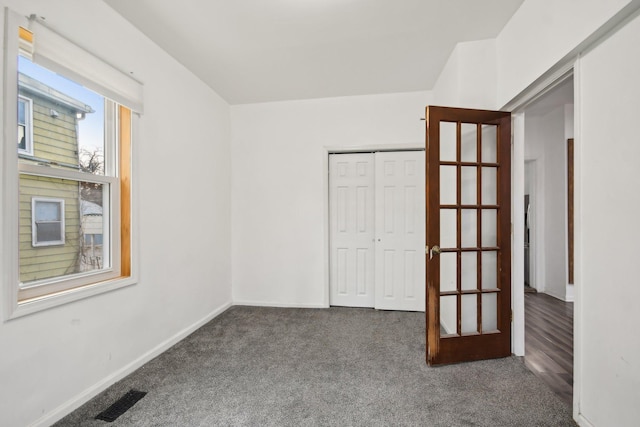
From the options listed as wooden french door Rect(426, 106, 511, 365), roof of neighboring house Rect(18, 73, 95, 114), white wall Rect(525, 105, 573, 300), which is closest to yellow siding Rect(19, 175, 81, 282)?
roof of neighboring house Rect(18, 73, 95, 114)

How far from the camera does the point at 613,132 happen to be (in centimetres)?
133

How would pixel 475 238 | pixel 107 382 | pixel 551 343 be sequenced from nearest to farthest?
pixel 107 382 < pixel 475 238 < pixel 551 343

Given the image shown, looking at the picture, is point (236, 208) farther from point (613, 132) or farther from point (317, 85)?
point (613, 132)

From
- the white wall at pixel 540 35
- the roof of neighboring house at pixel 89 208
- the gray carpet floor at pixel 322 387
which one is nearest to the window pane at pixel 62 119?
the roof of neighboring house at pixel 89 208

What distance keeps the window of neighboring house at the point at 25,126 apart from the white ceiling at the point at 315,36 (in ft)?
3.10

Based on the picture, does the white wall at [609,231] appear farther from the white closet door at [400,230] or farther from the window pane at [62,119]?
the window pane at [62,119]

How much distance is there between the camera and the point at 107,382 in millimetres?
1894

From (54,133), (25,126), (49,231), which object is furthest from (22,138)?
(49,231)

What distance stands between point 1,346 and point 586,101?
334 centimetres

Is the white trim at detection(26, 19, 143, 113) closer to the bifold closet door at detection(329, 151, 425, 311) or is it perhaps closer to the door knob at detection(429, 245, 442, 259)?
the bifold closet door at detection(329, 151, 425, 311)

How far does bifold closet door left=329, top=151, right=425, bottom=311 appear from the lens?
3.41m

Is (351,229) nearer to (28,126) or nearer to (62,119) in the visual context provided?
(62,119)

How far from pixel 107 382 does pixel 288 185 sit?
8.37 ft

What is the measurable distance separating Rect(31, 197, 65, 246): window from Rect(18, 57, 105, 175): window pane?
A: 0.82ft
